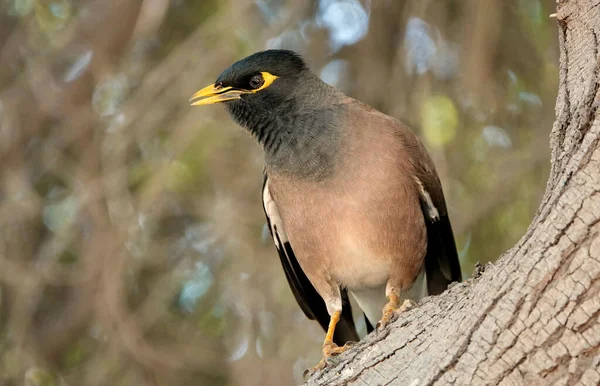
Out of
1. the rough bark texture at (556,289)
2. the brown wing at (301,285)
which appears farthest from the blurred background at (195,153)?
the rough bark texture at (556,289)

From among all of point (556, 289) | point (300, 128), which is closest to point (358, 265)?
point (300, 128)

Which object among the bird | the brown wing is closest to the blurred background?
the brown wing

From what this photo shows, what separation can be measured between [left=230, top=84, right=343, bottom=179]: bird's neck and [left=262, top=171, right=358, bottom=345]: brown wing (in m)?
0.26

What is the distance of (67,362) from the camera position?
584 cm

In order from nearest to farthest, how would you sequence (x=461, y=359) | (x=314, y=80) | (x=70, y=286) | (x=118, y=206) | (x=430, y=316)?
(x=461, y=359)
(x=430, y=316)
(x=314, y=80)
(x=118, y=206)
(x=70, y=286)

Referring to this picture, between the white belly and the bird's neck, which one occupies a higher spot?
the bird's neck

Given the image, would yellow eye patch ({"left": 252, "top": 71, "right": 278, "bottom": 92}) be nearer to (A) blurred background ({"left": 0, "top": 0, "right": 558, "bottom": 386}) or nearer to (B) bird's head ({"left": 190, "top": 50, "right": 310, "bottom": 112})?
(B) bird's head ({"left": 190, "top": 50, "right": 310, "bottom": 112})

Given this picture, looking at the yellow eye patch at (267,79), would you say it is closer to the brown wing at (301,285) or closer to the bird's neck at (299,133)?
the bird's neck at (299,133)

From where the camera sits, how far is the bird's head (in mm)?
4105

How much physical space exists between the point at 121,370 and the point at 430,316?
3.53 metres

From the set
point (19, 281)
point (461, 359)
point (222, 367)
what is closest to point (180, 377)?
point (222, 367)

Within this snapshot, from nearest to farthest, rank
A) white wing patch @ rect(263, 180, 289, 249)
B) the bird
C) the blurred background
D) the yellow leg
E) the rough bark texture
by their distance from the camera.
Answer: the rough bark texture < the yellow leg < the bird < white wing patch @ rect(263, 180, 289, 249) < the blurred background

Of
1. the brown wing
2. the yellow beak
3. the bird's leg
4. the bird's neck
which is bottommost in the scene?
the bird's leg

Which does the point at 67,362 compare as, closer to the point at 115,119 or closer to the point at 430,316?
the point at 115,119
